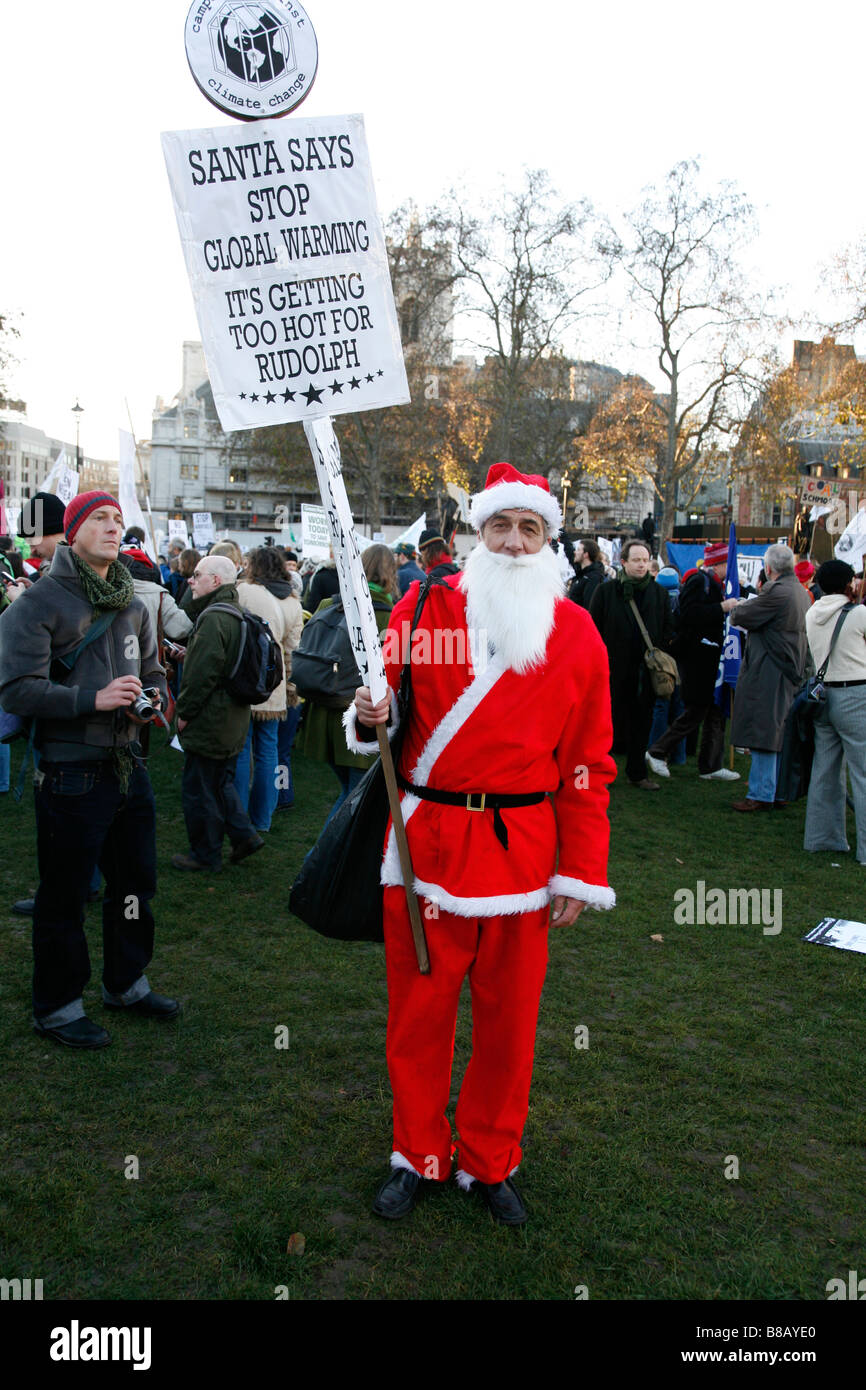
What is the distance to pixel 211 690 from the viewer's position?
592 cm

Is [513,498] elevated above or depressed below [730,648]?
above

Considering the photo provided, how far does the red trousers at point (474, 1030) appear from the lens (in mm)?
2900

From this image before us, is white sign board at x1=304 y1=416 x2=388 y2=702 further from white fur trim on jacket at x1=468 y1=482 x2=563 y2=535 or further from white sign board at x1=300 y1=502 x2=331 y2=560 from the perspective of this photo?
white sign board at x1=300 y1=502 x2=331 y2=560

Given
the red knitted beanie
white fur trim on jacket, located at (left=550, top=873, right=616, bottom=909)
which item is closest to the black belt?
white fur trim on jacket, located at (left=550, top=873, right=616, bottom=909)

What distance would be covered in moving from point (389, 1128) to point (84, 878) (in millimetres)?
1530

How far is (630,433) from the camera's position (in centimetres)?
4159

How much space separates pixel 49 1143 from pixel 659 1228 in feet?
6.67

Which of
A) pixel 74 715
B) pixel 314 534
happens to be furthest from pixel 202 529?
pixel 74 715

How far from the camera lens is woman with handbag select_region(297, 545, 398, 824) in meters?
6.12

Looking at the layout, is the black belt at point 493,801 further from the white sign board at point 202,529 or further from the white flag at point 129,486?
the white sign board at point 202,529

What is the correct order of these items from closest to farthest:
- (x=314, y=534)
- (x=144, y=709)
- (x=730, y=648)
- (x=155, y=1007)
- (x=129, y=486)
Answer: (x=144, y=709) < (x=155, y=1007) < (x=730, y=648) < (x=129, y=486) < (x=314, y=534)

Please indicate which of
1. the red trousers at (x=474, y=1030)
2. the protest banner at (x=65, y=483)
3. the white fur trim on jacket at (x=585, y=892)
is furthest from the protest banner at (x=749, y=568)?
the red trousers at (x=474, y=1030)

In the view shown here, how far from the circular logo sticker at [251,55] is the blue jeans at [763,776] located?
6.85 meters

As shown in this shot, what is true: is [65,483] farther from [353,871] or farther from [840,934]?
[353,871]
